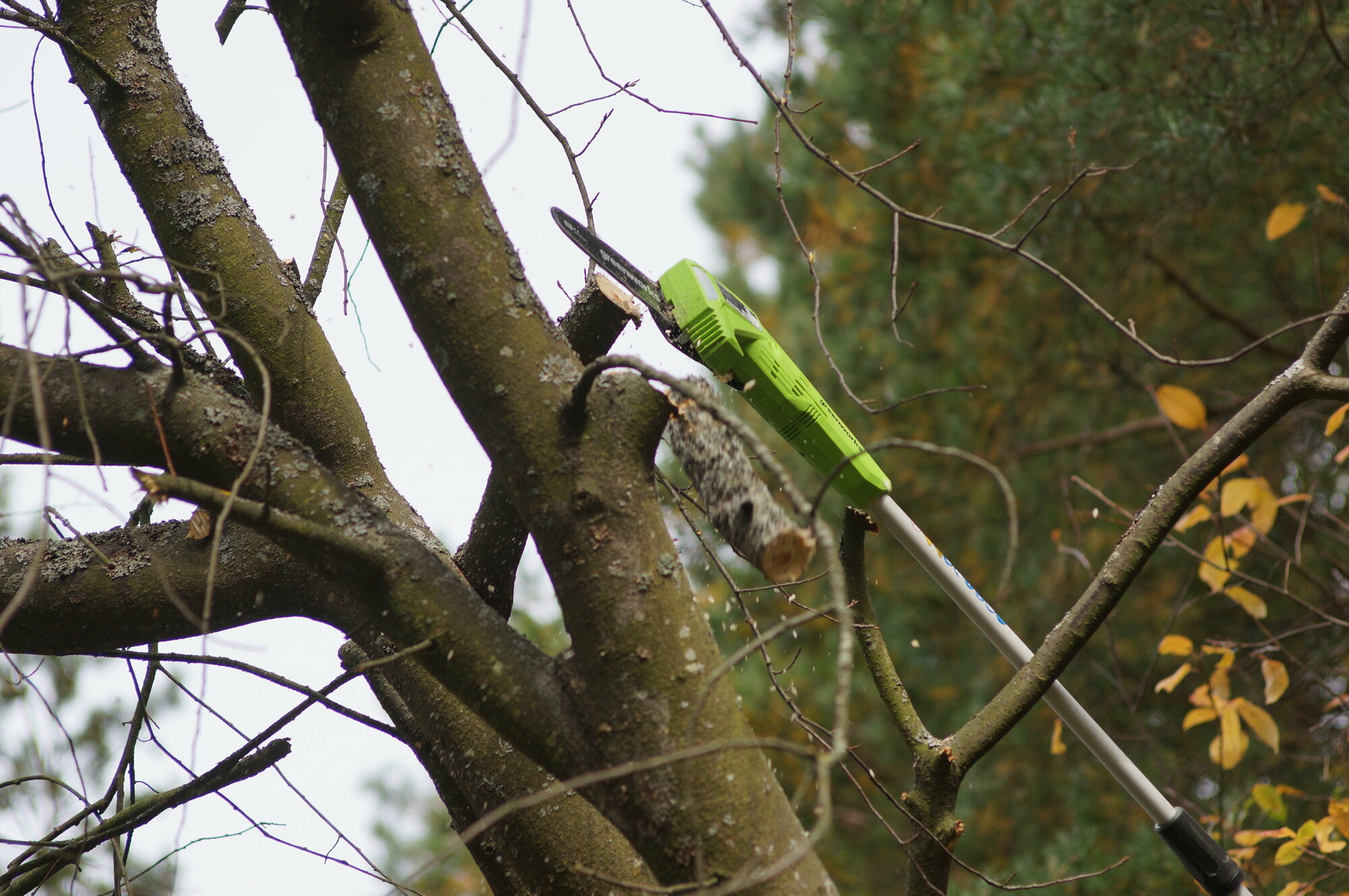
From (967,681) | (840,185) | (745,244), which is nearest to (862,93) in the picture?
(840,185)

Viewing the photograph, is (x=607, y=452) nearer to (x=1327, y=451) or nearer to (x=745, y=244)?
(x=1327, y=451)

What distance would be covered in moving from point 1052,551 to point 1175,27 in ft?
6.14

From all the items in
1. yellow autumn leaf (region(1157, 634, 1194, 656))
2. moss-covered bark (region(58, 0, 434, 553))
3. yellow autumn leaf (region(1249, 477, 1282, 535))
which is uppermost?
moss-covered bark (region(58, 0, 434, 553))

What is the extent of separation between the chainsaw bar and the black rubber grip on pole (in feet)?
2.83

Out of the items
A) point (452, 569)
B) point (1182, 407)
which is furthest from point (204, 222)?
point (1182, 407)

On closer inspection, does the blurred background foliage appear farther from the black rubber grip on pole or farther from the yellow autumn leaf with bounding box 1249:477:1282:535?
the black rubber grip on pole

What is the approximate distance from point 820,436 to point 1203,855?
731 mm

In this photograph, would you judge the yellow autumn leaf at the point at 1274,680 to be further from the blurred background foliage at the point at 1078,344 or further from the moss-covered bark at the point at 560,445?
the moss-covered bark at the point at 560,445

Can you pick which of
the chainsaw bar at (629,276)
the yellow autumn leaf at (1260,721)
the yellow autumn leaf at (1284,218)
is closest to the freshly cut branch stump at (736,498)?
the chainsaw bar at (629,276)

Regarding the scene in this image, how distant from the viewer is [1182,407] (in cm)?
213

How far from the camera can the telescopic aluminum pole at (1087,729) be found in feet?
3.80

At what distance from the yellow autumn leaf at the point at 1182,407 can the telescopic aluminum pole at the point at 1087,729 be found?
3.64 feet

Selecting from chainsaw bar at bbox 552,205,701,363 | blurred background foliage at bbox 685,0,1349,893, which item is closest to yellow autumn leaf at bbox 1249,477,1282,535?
blurred background foliage at bbox 685,0,1349,893

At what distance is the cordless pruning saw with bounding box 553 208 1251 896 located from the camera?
1139 millimetres
